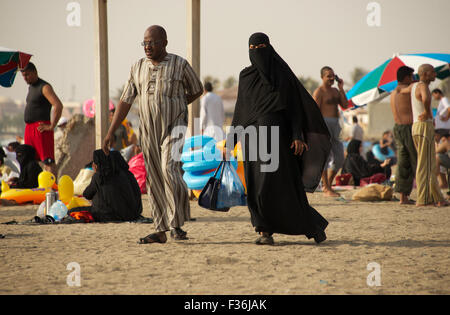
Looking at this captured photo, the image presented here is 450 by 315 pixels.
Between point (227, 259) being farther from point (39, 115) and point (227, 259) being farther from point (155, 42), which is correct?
point (39, 115)

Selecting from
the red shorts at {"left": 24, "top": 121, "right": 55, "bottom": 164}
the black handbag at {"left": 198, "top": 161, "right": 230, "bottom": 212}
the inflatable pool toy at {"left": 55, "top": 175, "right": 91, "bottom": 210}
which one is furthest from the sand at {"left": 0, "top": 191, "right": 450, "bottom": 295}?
the red shorts at {"left": 24, "top": 121, "right": 55, "bottom": 164}

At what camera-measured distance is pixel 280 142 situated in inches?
220

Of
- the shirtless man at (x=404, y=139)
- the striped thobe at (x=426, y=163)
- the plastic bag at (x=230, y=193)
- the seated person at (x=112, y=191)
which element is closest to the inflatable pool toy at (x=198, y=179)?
the seated person at (x=112, y=191)

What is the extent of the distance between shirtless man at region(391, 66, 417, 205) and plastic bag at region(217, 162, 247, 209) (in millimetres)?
3979

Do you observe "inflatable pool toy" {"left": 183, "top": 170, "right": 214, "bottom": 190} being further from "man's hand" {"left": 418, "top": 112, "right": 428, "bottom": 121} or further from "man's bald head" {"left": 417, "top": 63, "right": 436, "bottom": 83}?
"man's bald head" {"left": 417, "top": 63, "right": 436, "bottom": 83}

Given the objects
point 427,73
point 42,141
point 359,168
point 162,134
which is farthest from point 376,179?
point 162,134

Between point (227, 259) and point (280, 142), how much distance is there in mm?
1239

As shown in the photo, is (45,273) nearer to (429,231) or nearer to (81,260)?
(81,260)

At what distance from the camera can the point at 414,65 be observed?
11.8m

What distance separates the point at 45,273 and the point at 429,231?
393 centimetres

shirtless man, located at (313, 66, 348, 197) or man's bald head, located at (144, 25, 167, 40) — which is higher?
man's bald head, located at (144, 25, 167, 40)

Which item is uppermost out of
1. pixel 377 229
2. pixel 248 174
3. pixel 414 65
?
pixel 414 65

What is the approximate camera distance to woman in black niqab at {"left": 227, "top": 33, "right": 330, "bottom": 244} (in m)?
5.54
